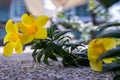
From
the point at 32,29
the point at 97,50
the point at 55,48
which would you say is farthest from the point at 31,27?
the point at 97,50

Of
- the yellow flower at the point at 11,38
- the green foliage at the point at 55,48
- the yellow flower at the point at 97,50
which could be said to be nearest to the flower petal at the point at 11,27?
the yellow flower at the point at 11,38

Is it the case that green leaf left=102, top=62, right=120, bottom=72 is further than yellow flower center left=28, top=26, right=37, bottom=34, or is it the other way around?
yellow flower center left=28, top=26, right=37, bottom=34

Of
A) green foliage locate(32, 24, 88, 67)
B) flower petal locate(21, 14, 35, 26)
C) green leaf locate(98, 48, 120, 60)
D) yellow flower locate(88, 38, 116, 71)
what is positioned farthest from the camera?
green foliage locate(32, 24, 88, 67)

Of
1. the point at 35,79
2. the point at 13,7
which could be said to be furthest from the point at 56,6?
the point at 35,79

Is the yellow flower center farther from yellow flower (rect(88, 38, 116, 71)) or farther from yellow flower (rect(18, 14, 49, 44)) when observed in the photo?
yellow flower (rect(88, 38, 116, 71))

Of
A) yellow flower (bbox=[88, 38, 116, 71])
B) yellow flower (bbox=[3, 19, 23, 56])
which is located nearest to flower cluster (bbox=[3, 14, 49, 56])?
yellow flower (bbox=[3, 19, 23, 56])

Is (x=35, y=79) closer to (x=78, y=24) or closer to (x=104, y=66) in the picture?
(x=104, y=66)

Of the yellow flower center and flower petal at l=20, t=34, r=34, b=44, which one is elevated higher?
the yellow flower center
